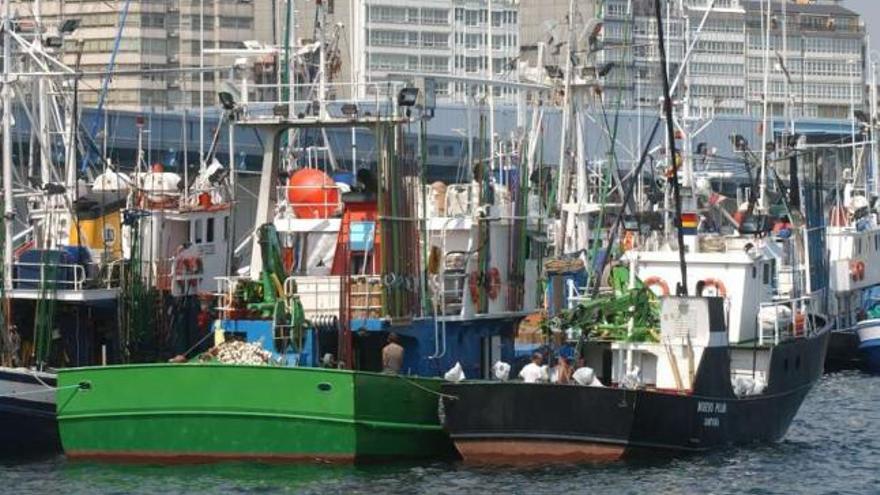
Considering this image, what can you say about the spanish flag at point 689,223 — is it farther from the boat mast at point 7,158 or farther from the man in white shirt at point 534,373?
the boat mast at point 7,158

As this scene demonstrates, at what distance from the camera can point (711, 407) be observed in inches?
1661

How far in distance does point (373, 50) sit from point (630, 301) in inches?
4512

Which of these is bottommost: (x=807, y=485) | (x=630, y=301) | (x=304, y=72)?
(x=807, y=485)

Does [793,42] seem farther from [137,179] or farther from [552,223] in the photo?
[137,179]

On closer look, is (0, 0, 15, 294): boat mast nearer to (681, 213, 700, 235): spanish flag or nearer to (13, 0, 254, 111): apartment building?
(681, 213, 700, 235): spanish flag

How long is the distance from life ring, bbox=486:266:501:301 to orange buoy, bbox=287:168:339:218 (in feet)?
10.2

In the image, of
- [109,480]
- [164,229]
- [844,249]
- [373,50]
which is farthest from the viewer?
[373,50]

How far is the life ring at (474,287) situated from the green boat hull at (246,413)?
3.83 meters

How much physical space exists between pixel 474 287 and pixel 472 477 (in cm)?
573

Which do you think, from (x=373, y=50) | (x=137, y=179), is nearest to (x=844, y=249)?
(x=137, y=179)

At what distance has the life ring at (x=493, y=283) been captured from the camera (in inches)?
1759

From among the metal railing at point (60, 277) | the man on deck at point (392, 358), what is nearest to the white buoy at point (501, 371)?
the man on deck at point (392, 358)

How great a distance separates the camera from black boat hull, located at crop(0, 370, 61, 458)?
42625 millimetres

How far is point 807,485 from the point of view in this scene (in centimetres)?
4019
